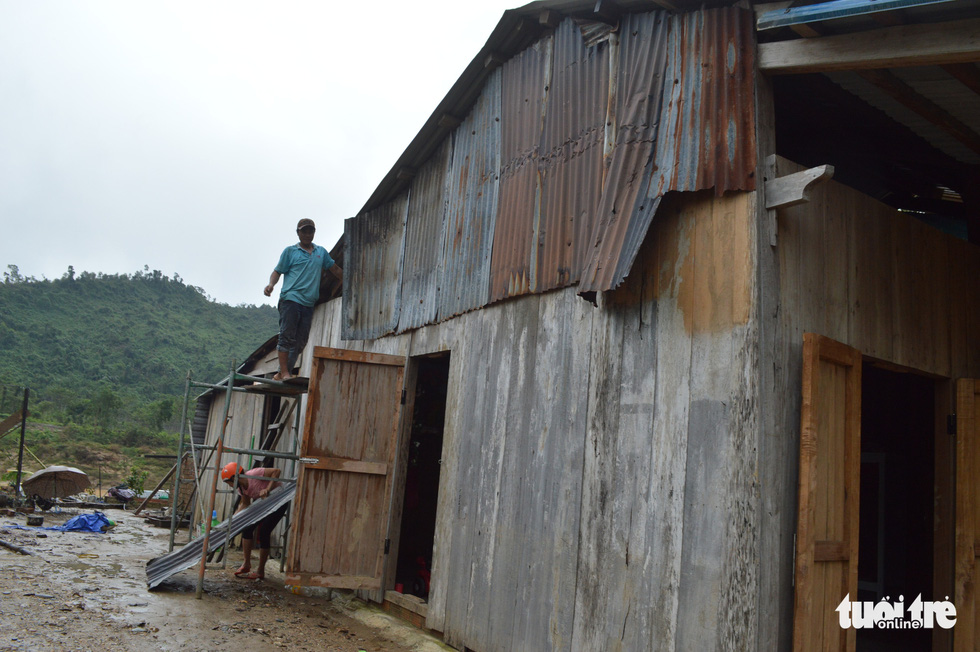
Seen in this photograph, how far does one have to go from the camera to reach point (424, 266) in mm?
7867

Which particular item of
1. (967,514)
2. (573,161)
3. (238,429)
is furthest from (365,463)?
(238,429)

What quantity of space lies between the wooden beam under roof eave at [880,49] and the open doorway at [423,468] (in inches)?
221

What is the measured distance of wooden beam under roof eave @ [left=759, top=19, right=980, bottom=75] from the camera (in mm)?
3439

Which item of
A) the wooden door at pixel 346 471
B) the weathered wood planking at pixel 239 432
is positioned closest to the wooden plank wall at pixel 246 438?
the weathered wood planking at pixel 239 432

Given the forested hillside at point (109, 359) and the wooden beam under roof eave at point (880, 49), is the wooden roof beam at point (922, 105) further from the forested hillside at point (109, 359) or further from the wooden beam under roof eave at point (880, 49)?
the forested hillside at point (109, 359)

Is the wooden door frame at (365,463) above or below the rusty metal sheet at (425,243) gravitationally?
below

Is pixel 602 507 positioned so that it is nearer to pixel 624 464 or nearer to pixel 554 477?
pixel 624 464

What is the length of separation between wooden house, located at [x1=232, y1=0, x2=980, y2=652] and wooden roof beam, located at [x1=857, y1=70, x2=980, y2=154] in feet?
0.07

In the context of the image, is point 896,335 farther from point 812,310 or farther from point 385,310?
point 385,310

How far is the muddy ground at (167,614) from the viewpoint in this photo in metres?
5.94

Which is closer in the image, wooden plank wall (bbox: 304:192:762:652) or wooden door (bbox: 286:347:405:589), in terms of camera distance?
wooden plank wall (bbox: 304:192:762:652)

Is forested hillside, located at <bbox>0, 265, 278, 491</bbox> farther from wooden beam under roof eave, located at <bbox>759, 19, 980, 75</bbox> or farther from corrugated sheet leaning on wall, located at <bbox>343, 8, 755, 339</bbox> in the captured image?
wooden beam under roof eave, located at <bbox>759, 19, 980, 75</bbox>

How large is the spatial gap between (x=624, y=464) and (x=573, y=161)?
2.38 meters

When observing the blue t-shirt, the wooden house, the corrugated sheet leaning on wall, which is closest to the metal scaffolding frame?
the blue t-shirt
